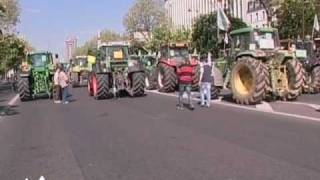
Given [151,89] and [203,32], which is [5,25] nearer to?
[203,32]

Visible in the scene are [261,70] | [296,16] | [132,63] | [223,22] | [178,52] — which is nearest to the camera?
[261,70]

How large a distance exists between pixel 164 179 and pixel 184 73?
1332 cm

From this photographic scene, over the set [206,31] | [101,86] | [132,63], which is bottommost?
[101,86]

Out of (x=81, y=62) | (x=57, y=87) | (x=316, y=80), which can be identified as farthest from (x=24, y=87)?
A: (x=81, y=62)

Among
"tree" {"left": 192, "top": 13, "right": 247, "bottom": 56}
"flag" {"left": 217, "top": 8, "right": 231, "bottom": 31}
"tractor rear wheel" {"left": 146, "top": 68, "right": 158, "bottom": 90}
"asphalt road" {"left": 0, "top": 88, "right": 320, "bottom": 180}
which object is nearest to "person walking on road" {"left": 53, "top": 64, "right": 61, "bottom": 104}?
"tractor rear wheel" {"left": 146, "top": 68, "right": 158, "bottom": 90}

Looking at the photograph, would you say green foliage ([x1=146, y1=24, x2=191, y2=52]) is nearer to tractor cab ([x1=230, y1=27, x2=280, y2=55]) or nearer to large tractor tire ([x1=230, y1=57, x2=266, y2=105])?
tractor cab ([x1=230, y1=27, x2=280, y2=55])

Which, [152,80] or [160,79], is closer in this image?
[160,79]

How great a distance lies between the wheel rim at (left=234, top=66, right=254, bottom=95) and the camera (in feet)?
76.8

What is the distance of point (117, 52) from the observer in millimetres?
30703

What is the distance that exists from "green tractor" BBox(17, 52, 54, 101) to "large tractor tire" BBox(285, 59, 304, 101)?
1365 centimetres

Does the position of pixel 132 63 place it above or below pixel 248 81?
above

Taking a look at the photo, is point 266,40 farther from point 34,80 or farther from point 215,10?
point 215,10

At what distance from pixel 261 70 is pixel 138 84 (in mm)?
8629

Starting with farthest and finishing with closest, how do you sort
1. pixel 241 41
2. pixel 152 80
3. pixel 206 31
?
pixel 206 31, pixel 152 80, pixel 241 41
